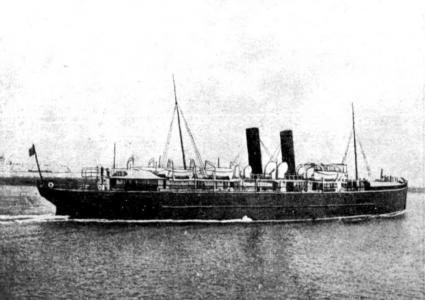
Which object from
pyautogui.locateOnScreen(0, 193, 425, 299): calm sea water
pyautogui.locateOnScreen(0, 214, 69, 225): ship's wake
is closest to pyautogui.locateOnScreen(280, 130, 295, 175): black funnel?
pyautogui.locateOnScreen(0, 193, 425, 299): calm sea water

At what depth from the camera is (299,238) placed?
26469 mm

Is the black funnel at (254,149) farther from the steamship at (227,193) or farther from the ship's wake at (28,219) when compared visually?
the ship's wake at (28,219)

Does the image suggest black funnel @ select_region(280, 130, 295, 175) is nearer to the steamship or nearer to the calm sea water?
the steamship

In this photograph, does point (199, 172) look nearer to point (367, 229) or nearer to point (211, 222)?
point (211, 222)

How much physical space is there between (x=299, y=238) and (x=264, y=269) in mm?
7720

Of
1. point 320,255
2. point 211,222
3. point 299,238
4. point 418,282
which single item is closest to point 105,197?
point 211,222

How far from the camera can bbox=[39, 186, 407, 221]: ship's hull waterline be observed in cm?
3002

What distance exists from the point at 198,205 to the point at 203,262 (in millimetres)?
11228

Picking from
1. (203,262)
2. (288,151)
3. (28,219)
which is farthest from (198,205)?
(203,262)

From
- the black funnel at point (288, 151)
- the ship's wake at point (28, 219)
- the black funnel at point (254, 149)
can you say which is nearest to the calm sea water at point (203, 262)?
the ship's wake at point (28, 219)

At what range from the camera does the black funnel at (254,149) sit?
1389 inches

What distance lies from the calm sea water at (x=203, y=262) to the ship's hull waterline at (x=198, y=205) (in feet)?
5.65

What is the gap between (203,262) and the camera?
19.9 m

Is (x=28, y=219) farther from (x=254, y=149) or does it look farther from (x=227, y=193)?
(x=254, y=149)
